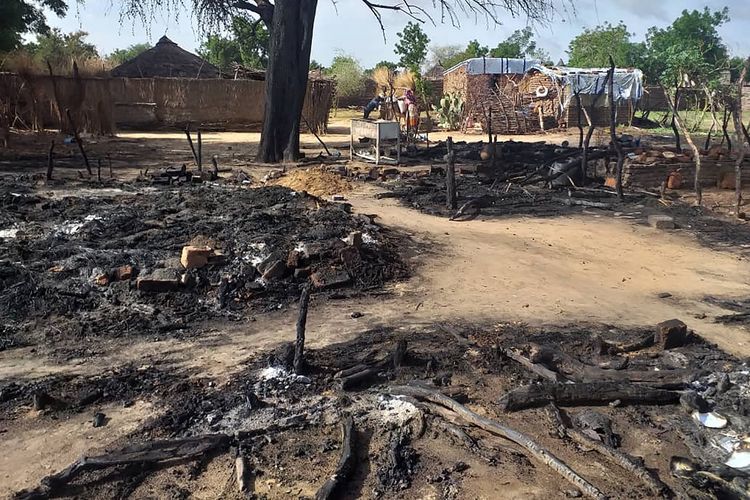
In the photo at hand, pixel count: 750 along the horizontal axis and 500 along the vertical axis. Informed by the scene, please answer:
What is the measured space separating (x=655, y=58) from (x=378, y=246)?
124ft

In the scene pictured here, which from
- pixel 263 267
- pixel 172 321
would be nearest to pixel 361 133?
pixel 263 267

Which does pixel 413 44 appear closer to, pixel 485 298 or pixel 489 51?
pixel 489 51

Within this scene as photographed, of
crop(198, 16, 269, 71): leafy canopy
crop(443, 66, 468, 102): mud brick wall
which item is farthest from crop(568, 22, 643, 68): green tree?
crop(198, 16, 269, 71): leafy canopy

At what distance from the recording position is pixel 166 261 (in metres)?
7.23

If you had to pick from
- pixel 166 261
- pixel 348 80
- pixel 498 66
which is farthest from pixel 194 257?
pixel 348 80

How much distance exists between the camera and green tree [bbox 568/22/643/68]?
4081 centimetres

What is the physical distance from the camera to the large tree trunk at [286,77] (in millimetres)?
16312

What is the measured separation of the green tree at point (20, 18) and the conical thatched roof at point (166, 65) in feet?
14.7

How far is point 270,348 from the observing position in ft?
17.9

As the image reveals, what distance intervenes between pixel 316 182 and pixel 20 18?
12861 mm

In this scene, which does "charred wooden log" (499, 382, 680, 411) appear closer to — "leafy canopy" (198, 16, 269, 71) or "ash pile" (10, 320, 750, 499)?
"ash pile" (10, 320, 750, 499)

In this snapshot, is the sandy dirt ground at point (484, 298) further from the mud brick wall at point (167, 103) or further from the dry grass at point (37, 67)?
the dry grass at point (37, 67)

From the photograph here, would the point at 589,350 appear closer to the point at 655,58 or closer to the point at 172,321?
the point at 172,321

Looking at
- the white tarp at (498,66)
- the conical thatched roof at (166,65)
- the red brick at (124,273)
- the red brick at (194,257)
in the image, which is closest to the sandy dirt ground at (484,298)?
the red brick at (194,257)
